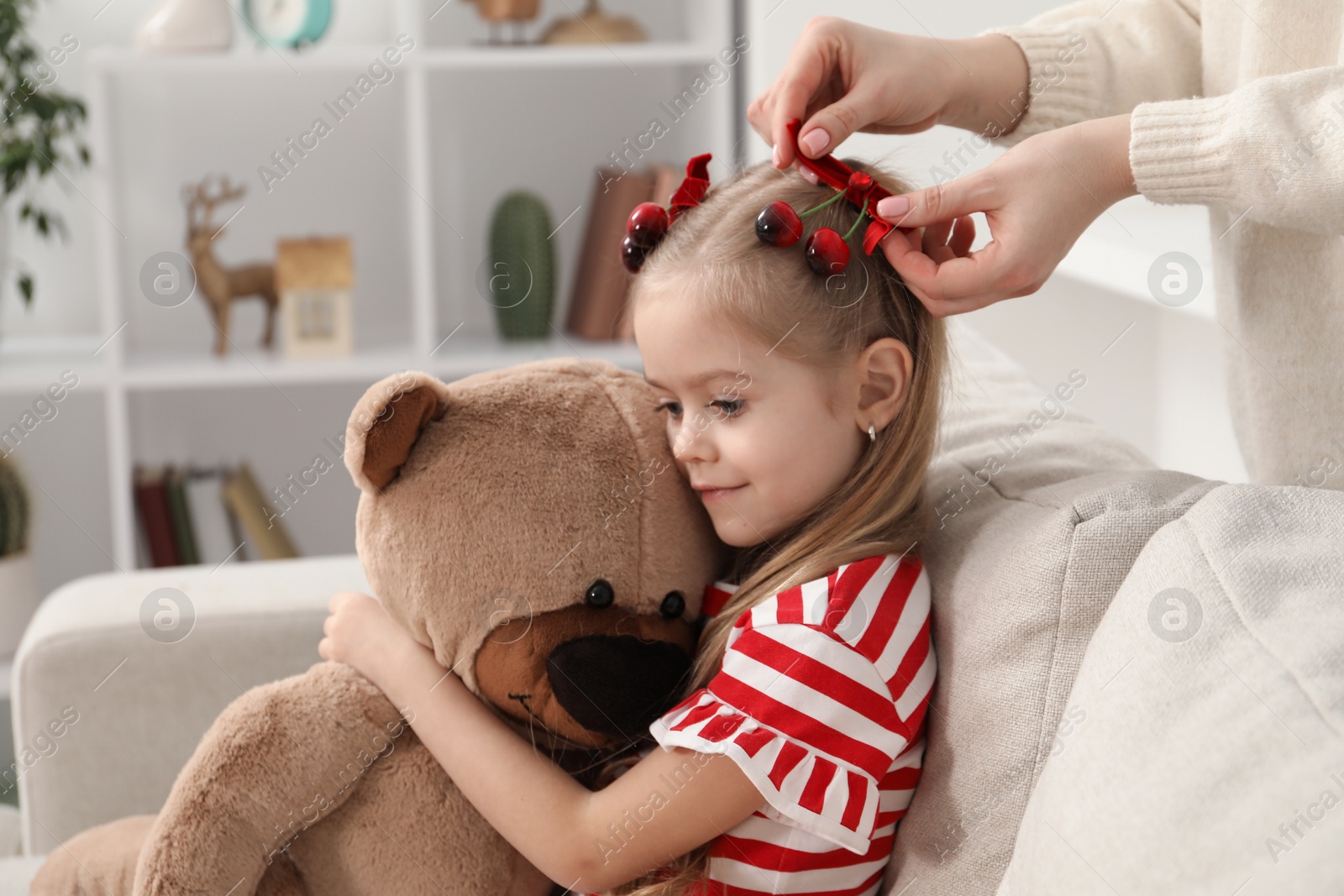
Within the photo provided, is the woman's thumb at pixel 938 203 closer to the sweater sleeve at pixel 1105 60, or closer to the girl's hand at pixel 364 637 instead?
the sweater sleeve at pixel 1105 60

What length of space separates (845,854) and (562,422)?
34cm

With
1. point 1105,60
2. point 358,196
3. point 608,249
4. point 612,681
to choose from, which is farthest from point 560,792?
point 358,196

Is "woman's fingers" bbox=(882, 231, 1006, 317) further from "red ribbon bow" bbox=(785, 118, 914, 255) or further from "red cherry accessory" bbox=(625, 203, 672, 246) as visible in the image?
"red cherry accessory" bbox=(625, 203, 672, 246)

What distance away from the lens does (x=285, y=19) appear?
1.84 metres

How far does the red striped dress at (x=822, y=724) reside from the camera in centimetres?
66

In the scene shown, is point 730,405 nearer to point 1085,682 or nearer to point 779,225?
point 779,225

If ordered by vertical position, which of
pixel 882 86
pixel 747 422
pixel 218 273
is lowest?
pixel 218 273

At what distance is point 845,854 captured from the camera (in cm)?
70

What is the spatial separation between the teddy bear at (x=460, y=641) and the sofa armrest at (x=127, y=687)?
0.99 ft

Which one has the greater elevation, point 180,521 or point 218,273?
point 218,273

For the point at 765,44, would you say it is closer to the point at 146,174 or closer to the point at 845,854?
the point at 146,174

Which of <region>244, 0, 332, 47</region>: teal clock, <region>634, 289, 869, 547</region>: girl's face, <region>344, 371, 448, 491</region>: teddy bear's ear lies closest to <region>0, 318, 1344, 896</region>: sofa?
<region>634, 289, 869, 547</region>: girl's face

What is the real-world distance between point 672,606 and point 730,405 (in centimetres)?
15

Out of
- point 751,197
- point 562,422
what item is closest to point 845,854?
point 562,422
